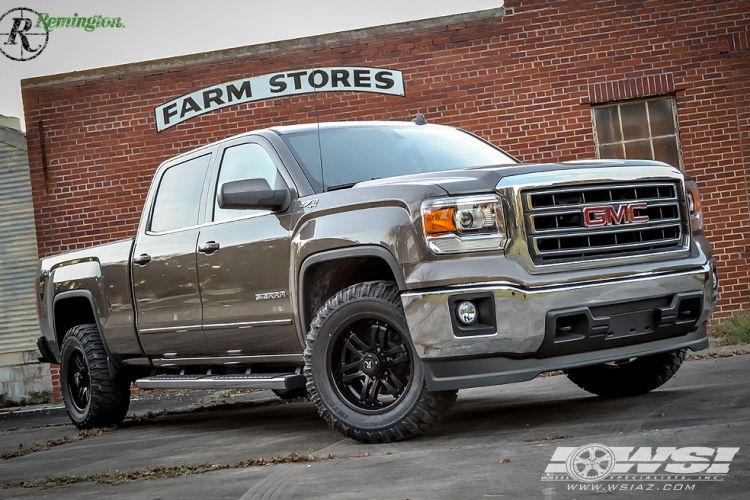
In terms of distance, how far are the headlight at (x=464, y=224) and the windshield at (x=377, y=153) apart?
98 centimetres

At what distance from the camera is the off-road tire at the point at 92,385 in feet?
A: 27.0

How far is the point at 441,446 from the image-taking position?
5.30m

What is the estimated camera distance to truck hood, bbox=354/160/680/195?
5289 mm

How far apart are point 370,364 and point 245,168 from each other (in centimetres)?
188

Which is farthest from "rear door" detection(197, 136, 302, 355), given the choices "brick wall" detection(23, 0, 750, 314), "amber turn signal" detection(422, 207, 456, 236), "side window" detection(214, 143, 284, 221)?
"brick wall" detection(23, 0, 750, 314)

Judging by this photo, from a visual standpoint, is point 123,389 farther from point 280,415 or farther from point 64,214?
point 64,214

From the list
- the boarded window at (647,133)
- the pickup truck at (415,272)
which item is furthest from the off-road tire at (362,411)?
the boarded window at (647,133)

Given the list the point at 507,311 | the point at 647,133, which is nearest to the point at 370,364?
the point at 507,311

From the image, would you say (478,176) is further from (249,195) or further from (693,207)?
(693,207)

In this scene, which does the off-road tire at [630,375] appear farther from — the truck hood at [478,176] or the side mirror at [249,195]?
the side mirror at [249,195]

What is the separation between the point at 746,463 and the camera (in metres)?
4.00

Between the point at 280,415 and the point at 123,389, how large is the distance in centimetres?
127

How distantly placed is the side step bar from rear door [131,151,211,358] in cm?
18

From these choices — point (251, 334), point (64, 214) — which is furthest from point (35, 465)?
point (64, 214)
